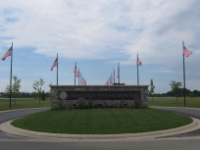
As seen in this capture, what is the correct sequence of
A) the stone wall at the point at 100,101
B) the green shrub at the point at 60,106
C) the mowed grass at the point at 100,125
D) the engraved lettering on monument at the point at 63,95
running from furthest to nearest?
the engraved lettering on monument at the point at 63,95 < the stone wall at the point at 100,101 < the green shrub at the point at 60,106 < the mowed grass at the point at 100,125

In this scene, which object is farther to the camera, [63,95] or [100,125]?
[63,95]

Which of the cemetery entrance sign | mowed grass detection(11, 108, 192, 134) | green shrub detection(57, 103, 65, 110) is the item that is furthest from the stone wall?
mowed grass detection(11, 108, 192, 134)

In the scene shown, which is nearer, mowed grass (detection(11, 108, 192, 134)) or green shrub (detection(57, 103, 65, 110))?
mowed grass (detection(11, 108, 192, 134))

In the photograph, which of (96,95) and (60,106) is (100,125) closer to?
(60,106)

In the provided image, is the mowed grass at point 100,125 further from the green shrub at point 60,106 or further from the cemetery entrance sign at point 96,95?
the cemetery entrance sign at point 96,95

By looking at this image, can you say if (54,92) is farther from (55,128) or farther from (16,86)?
(16,86)

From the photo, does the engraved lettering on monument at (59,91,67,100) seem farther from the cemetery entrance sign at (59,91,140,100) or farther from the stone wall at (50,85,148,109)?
the stone wall at (50,85,148,109)

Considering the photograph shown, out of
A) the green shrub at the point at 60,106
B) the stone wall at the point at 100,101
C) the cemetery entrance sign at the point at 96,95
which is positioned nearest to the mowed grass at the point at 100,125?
the green shrub at the point at 60,106

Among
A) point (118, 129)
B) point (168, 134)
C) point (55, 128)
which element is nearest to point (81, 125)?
point (55, 128)

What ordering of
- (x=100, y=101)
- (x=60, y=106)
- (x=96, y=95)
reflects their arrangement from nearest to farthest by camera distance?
1. (x=60, y=106)
2. (x=100, y=101)
3. (x=96, y=95)

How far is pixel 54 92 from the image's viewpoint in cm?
2128

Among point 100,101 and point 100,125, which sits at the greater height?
point 100,101

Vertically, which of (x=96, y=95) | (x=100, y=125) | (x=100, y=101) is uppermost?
(x=96, y=95)

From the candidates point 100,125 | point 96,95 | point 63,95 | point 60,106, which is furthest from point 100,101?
point 100,125
